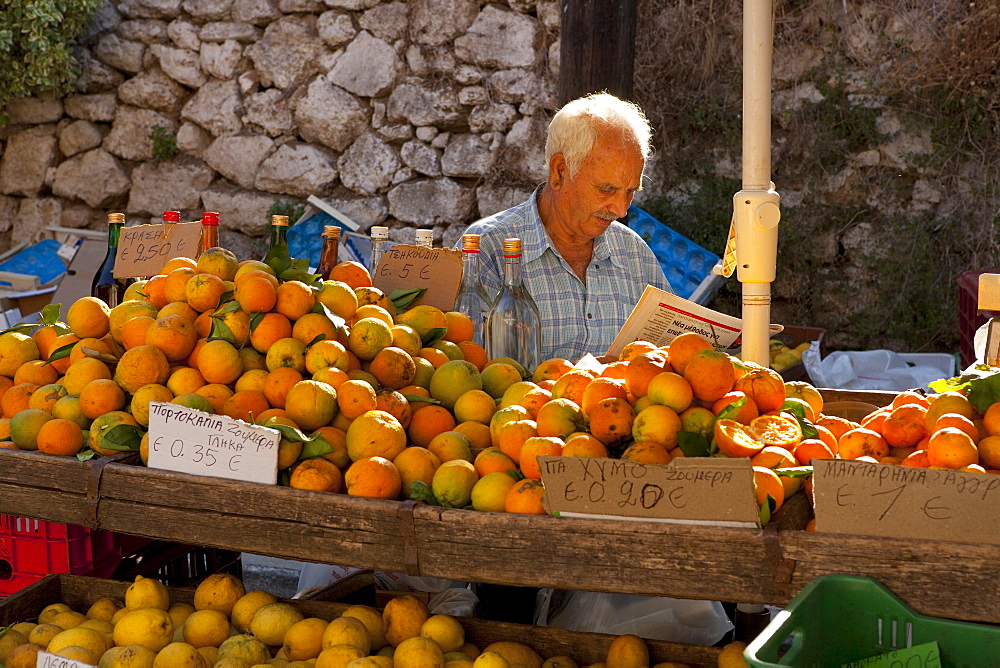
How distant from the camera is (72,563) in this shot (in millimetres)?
1700

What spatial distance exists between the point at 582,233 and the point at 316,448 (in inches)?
61.2

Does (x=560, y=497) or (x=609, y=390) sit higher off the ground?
(x=609, y=390)

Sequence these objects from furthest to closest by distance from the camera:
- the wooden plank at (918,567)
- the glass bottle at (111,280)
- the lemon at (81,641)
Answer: the glass bottle at (111,280) < the lemon at (81,641) < the wooden plank at (918,567)

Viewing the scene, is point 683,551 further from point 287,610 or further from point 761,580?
point 287,610

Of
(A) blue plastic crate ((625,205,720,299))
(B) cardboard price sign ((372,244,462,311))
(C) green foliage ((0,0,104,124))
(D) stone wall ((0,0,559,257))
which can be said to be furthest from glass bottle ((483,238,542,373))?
(C) green foliage ((0,0,104,124))

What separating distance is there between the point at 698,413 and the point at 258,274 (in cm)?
78

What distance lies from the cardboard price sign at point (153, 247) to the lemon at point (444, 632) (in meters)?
0.98

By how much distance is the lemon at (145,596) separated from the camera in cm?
151

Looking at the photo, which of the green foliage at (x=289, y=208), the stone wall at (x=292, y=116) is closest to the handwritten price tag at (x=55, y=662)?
the stone wall at (x=292, y=116)

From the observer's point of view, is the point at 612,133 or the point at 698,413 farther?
the point at 612,133

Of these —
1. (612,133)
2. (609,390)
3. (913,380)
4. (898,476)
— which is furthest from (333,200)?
(898,476)

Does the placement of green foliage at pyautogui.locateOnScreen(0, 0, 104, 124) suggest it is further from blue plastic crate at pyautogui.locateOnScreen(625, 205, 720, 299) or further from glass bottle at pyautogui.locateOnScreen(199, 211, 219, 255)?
glass bottle at pyautogui.locateOnScreen(199, 211, 219, 255)

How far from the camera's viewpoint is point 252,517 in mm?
1322

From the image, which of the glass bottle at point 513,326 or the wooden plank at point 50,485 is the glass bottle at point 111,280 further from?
the glass bottle at point 513,326
